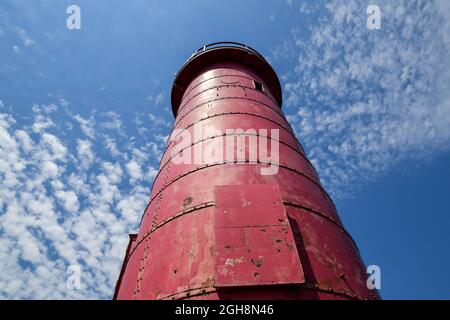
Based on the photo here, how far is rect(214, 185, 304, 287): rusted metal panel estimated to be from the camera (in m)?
2.90

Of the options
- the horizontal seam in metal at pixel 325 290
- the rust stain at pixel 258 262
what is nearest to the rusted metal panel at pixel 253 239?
the rust stain at pixel 258 262

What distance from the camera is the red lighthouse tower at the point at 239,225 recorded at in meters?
2.99

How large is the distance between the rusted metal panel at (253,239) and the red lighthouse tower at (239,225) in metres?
0.01

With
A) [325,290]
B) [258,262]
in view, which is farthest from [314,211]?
[258,262]

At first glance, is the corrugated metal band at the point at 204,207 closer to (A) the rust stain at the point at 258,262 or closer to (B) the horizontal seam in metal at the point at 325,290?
(A) the rust stain at the point at 258,262

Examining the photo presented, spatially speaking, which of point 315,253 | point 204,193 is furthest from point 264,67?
point 315,253

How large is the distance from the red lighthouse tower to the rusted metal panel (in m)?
0.01

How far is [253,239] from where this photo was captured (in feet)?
10.6

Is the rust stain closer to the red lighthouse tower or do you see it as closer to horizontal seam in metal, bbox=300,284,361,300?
the red lighthouse tower

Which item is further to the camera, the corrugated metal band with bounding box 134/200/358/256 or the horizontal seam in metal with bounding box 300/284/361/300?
the corrugated metal band with bounding box 134/200/358/256

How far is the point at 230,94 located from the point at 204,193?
10.5 ft

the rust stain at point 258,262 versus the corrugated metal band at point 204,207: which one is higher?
the corrugated metal band at point 204,207

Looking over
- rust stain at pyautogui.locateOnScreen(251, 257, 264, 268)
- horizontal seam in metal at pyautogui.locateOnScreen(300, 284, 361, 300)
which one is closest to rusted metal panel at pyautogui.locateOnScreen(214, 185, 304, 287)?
rust stain at pyautogui.locateOnScreen(251, 257, 264, 268)

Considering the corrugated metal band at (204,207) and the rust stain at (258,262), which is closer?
the rust stain at (258,262)
